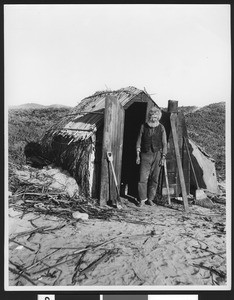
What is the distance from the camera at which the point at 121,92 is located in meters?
7.92

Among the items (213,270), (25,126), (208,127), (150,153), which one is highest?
(208,127)

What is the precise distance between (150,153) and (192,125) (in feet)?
31.3

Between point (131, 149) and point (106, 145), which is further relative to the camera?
point (131, 149)

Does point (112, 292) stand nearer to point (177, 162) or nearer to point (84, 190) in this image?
point (84, 190)

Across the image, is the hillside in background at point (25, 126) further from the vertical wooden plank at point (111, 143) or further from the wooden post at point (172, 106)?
the wooden post at point (172, 106)

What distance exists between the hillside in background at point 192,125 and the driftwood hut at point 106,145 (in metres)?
2.56

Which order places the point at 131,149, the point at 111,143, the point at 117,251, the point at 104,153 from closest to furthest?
the point at 117,251
the point at 104,153
the point at 111,143
the point at 131,149

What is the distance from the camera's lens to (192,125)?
16.1 meters

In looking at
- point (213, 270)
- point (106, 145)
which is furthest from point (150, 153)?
point (213, 270)

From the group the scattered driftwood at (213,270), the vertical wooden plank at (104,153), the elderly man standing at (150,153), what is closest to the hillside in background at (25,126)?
the vertical wooden plank at (104,153)

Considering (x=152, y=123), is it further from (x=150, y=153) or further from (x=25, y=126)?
(x=25, y=126)

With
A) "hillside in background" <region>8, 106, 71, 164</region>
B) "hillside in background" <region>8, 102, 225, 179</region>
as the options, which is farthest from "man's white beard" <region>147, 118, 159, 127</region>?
"hillside in background" <region>8, 102, 225, 179</region>

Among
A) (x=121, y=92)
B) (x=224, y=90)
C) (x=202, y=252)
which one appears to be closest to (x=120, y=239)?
(x=202, y=252)

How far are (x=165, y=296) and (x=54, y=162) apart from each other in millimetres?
4531
